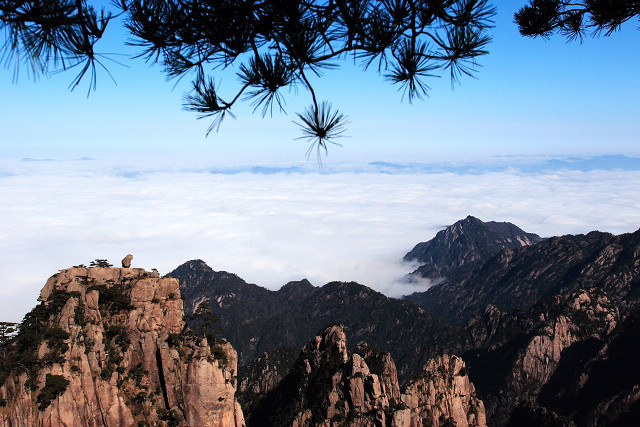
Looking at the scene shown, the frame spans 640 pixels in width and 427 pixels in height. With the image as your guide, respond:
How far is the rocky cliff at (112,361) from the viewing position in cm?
4491

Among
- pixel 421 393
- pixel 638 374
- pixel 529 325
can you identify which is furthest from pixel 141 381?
pixel 529 325

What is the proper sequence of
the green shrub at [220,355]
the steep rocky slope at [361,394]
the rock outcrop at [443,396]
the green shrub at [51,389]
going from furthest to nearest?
1. the rock outcrop at [443,396]
2. the steep rocky slope at [361,394]
3. the green shrub at [220,355]
4. the green shrub at [51,389]

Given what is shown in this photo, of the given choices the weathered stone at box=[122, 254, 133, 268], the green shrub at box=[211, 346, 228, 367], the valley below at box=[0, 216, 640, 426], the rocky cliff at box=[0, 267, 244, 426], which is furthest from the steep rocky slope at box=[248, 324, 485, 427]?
the weathered stone at box=[122, 254, 133, 268]

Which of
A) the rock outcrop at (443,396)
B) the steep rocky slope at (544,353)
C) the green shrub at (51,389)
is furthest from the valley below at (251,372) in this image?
the steep rocky slope at (544,353)

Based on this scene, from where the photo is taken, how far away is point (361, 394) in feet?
246

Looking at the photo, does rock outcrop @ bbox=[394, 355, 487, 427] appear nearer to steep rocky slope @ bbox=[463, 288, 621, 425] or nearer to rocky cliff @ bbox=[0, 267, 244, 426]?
rocky cliff @ bbox=[0, 267, 244, 426]

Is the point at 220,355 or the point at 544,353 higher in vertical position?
the point at 220,355

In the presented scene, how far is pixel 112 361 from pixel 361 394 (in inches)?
1517

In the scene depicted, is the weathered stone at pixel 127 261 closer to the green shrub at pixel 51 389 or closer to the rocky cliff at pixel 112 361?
the rocky cliff at pixel 112 361

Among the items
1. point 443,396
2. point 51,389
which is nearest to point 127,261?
point 51,389

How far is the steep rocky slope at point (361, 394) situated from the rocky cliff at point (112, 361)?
23396mm

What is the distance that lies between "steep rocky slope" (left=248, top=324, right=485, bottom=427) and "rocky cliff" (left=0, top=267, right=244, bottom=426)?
23396mm

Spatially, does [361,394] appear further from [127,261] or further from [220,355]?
[127,261]

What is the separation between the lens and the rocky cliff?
4491cm
